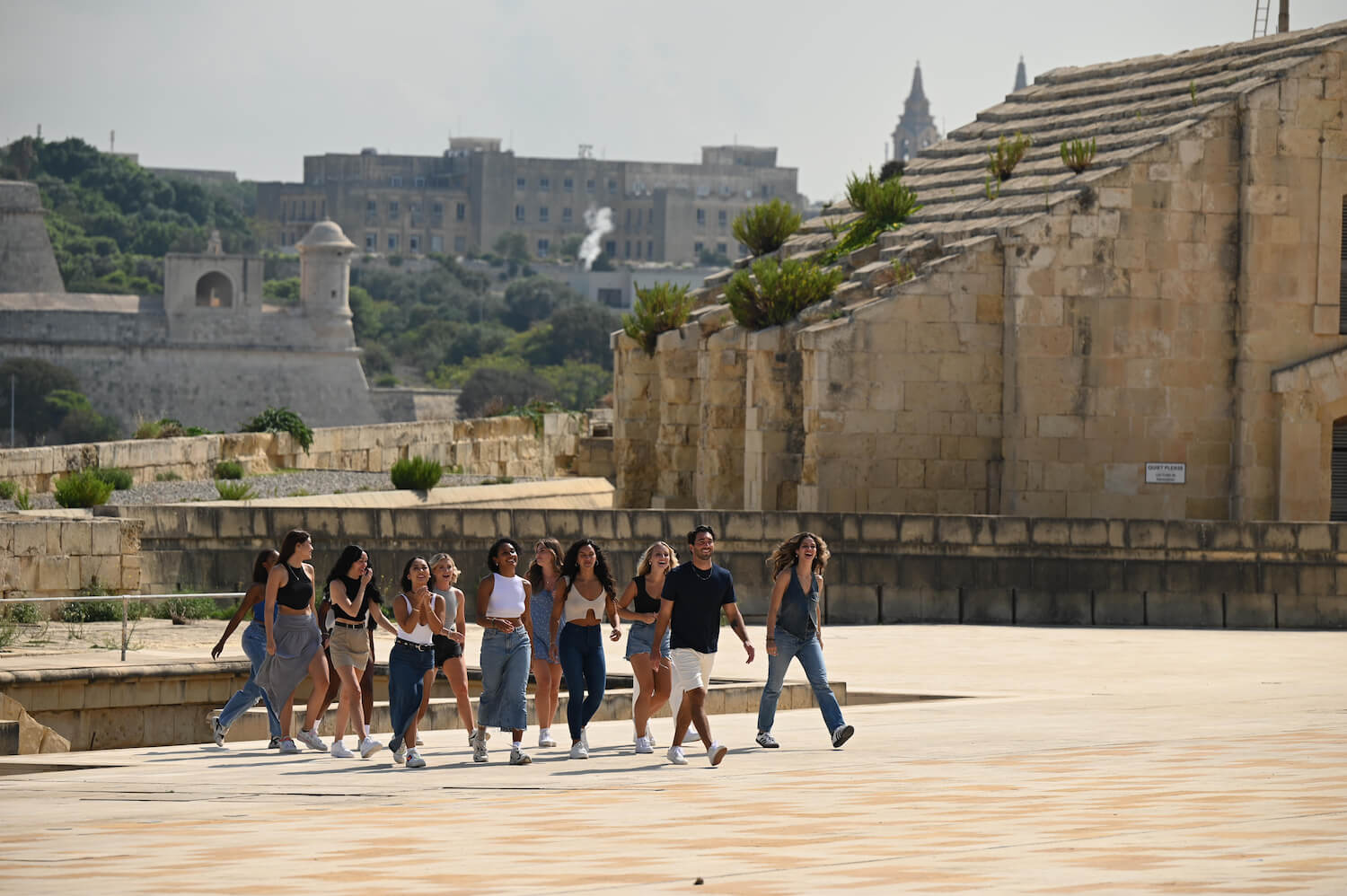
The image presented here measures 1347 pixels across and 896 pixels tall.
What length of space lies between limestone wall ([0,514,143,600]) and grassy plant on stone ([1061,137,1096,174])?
10974 mm

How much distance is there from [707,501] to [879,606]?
5876 millimetres

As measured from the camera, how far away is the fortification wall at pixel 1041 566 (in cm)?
1952

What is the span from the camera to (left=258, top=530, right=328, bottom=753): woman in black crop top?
12.2 metres

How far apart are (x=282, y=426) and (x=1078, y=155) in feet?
57.3

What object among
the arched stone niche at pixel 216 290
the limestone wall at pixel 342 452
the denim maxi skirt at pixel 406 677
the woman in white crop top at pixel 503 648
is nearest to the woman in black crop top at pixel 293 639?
the denim maxi skirt at pixel 406 677

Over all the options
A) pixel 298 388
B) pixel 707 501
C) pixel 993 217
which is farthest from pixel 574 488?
pixel 298 388

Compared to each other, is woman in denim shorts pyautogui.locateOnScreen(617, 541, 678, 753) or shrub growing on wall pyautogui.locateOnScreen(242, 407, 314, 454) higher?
shrub growing on wall pyautogui.locateOnScreen(242, 407, 314, 454)

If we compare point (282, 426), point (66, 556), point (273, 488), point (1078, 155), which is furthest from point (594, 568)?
point (282, 426)

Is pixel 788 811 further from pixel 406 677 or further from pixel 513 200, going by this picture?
pixel 513 200

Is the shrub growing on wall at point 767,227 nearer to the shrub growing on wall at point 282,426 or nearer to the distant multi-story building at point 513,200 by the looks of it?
the shrub growing on wall at point 282,426

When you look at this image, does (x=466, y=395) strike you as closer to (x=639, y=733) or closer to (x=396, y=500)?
(x=396, y=500)

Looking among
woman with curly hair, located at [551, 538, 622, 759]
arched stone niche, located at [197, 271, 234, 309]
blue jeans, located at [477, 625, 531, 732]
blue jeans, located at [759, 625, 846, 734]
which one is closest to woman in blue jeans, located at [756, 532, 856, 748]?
blue jeans, located at [759, 625, 846, 734]

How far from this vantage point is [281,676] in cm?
1230

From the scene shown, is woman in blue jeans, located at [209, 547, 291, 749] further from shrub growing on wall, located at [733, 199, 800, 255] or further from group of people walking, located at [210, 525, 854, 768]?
shrub growing on wall, located at [733, 199, 800, 255]
